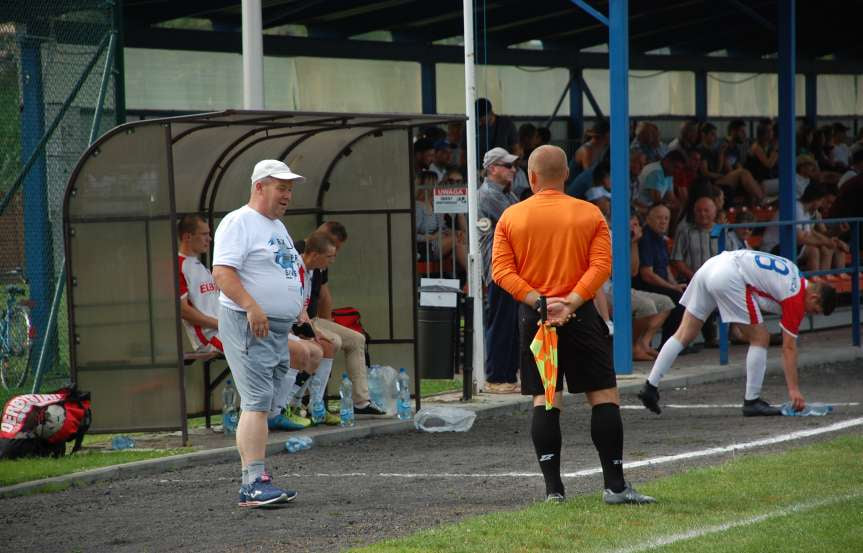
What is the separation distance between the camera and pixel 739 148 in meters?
23.1

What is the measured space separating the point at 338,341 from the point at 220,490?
10.0 feet

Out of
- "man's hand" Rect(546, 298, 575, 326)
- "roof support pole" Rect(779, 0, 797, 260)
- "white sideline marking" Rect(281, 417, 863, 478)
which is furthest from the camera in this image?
"roof support pole" Rect(779, 0, 797, 260)

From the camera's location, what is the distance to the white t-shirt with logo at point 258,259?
867cm

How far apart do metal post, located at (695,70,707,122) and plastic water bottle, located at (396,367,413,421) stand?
42.7 feet

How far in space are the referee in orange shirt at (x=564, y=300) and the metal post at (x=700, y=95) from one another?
55.5ft

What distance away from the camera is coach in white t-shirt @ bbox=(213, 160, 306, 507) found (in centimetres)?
856

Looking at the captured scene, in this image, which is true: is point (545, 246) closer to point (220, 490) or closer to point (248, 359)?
point (248, 359)

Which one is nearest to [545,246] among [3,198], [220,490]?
[220,490]

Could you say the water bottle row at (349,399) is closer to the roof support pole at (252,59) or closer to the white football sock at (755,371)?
the roof support pole at (252,59)

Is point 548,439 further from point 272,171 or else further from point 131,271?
point 131,271

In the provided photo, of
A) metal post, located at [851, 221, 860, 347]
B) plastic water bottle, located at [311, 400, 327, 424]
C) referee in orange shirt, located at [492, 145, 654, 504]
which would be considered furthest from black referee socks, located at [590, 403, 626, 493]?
metal post, located at [851, 221, 860, 347]

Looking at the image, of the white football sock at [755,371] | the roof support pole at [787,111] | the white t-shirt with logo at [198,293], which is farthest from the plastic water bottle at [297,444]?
the roof support pole at [787,111]

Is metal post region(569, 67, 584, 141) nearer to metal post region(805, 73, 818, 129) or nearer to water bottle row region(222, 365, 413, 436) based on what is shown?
metal post region(805, 73, 818, 129)

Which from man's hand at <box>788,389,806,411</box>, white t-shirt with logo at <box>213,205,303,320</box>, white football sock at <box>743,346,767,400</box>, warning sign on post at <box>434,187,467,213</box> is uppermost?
warning sign on post at <box>434,187,467,213</box>
